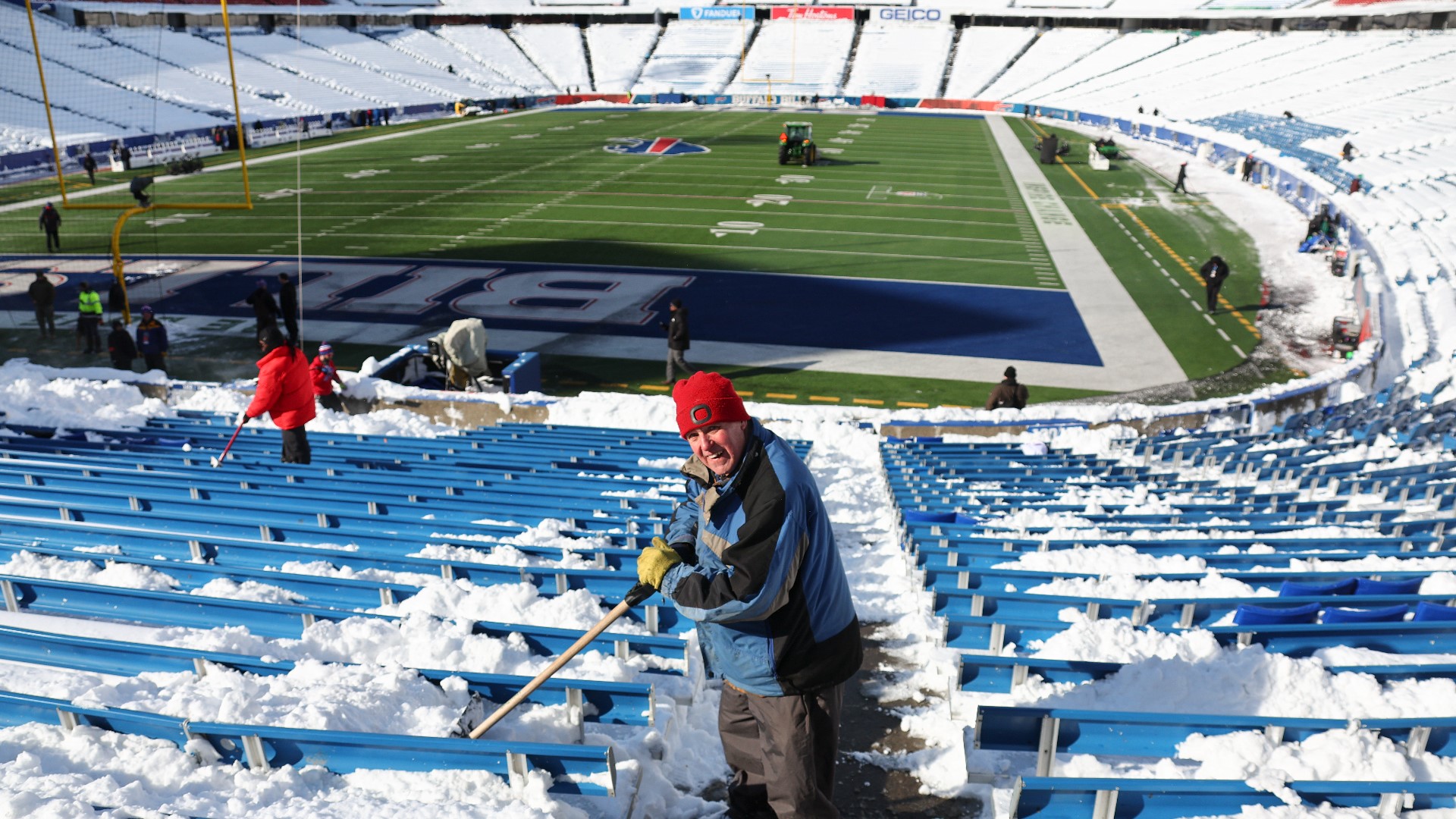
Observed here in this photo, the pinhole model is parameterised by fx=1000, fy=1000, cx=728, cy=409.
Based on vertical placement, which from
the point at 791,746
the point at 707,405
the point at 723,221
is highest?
the point at 707,405

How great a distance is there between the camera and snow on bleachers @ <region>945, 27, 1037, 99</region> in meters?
66.9

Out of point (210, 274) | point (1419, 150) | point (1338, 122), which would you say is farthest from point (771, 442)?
point (1338, 122)

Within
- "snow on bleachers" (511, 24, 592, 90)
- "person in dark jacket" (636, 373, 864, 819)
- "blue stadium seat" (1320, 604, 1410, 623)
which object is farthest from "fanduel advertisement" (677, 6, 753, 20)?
"person in dark jacket" (636, 373, 864, 819)

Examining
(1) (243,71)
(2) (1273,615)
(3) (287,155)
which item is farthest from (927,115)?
(2) (1273,615)

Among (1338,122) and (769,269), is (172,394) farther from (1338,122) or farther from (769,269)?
(1338,122)

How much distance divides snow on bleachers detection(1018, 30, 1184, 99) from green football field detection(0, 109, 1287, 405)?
21.3 metres

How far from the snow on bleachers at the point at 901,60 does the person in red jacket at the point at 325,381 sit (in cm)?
5813

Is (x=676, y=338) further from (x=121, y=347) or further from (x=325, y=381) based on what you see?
(x=121, y=347)

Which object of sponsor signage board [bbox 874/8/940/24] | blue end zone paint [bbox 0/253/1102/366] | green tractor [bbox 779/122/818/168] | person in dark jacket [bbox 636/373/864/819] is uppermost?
sponsor signage board [bbox 874/8/940/24]

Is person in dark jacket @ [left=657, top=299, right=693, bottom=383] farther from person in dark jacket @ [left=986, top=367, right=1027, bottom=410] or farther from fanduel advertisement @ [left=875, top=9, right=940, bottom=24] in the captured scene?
fanduel advertisement @ [left=875, top=9, right=940, bottom=24]

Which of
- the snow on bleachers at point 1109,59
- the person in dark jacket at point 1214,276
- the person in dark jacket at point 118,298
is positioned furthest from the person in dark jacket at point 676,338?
the snow on bleachers at point 1109,59

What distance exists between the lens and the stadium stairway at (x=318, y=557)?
3600 millimetres

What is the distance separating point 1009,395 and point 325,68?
58498 mm

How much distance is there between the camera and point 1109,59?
65500 millimetres
